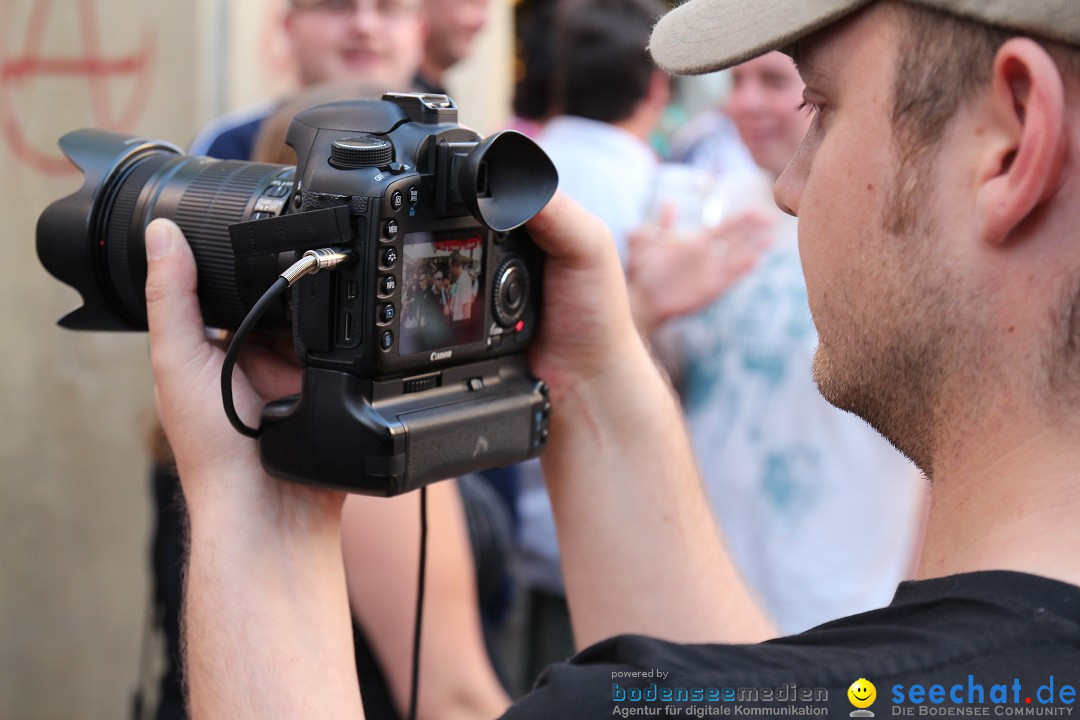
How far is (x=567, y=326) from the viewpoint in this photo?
155 centimetres

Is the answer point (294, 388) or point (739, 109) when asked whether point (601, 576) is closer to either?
point (294, 388)

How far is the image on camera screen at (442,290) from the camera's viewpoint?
1.29 metres

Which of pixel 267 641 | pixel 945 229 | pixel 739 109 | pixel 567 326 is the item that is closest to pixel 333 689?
pixel 267 641

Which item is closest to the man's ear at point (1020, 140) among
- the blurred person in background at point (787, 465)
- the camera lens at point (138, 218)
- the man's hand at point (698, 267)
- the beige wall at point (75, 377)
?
the camera lens at point (138, 218)

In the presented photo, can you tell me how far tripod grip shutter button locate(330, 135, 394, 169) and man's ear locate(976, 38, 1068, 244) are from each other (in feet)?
1.99

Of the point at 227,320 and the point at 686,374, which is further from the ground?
the point at 227,320

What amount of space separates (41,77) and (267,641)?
2242 mm

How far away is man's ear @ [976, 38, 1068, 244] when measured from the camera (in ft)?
2.94

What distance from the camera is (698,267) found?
271 centimetres

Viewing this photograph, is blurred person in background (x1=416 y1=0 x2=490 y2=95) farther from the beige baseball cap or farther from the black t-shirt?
the black t-shirt

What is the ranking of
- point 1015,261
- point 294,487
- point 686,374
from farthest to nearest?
point 686,374 < point 294,487 < point 1015,261

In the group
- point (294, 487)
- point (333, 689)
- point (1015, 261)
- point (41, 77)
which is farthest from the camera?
point (41, 77)

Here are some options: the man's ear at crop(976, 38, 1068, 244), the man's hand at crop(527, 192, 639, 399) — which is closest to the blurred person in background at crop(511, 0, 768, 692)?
the man's hand at crop(527, 192, 639, 399)

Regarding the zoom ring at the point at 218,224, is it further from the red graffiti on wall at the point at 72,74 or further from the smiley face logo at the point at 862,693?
the red graffiti on wall at the point at 72,74
